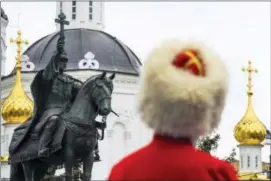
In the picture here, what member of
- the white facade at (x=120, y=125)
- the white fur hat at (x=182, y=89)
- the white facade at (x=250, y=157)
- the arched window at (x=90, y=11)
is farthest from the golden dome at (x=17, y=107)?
the white fur hat at (x=182, y=89)

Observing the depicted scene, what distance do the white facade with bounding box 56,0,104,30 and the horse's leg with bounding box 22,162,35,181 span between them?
4247cm

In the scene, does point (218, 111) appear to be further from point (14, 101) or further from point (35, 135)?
point (14, 101)

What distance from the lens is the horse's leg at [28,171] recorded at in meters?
13.0

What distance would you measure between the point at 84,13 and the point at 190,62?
50.8m

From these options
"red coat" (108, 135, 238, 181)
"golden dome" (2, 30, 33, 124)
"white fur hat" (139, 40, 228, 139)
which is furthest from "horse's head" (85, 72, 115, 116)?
"golden dome" (2, 30, 33, 124)

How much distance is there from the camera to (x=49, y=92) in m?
13.0

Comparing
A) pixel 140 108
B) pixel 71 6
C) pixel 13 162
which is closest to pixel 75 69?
pixel 71 6

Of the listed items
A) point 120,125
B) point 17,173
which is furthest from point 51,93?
point 120,125

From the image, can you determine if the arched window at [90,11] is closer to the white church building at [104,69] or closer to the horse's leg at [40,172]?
the white church building at [104,69]

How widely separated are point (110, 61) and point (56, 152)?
39.7 meters

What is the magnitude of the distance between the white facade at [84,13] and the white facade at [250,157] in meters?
10.1

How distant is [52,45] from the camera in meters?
51.7

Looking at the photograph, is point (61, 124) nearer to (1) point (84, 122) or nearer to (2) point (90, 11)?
(1) point (84, 122)

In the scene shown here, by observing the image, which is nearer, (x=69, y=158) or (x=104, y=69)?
(x=69, y=158)
